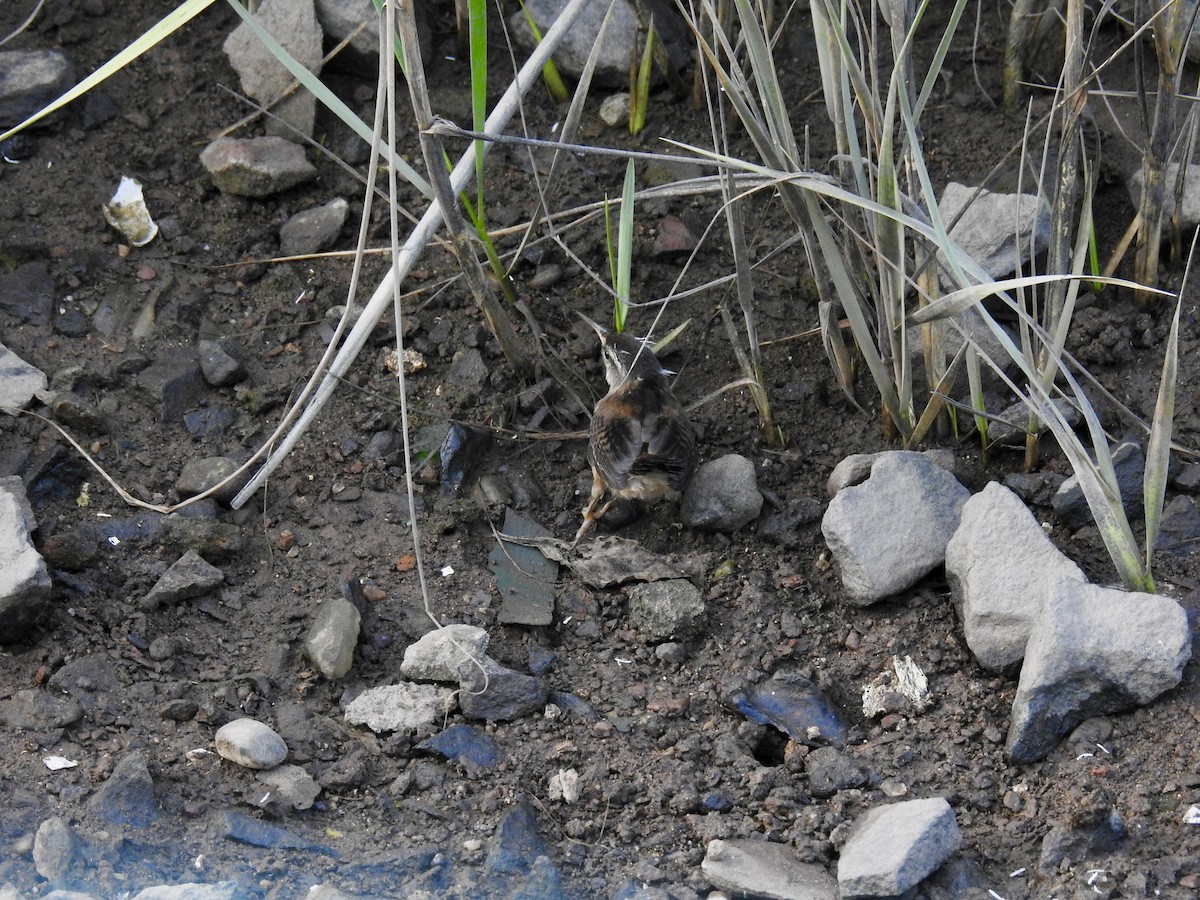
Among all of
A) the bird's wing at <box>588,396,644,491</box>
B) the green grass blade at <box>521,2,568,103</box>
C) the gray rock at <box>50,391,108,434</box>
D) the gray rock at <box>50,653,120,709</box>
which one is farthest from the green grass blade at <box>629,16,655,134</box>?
the gray rock at <box>50,653,120,709</box>

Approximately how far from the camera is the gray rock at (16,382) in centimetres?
492

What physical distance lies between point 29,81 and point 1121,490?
5008mm

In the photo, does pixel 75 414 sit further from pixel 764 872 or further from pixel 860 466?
pixel 764 872

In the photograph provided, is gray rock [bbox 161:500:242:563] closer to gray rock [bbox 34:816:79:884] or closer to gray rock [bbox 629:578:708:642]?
gray rock [bbox 34:816:79:884]

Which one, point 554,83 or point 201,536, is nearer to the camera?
point 201,536

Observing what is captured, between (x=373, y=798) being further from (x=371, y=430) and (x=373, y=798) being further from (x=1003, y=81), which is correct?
(x=1003, y=81)

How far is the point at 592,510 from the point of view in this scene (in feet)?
16.5

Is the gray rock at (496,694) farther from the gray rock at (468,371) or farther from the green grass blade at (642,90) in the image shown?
the green grass blade at (642,90)

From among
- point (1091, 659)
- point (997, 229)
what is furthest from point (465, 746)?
point (997, 229)

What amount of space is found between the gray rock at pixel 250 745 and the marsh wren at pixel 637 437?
1.53 meters

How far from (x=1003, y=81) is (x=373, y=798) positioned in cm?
417

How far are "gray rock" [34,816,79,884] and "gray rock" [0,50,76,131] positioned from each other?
357 centimetres

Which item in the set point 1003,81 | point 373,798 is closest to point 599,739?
point 373,798

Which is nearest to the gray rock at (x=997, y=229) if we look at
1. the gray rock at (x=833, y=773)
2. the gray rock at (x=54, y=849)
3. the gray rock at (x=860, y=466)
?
the gray rock at (x=860, y=466)
